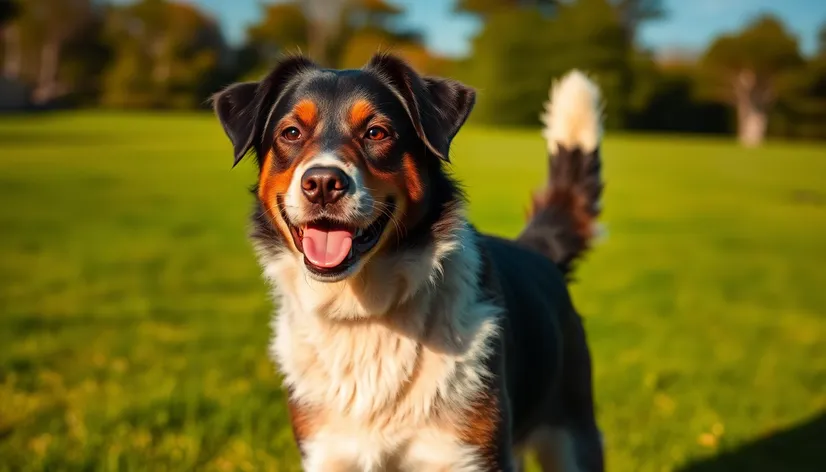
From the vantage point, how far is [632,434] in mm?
5234

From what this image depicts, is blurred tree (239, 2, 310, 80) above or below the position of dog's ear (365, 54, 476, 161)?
above

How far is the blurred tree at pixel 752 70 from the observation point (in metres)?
56.1

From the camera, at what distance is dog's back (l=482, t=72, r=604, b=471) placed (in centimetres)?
356

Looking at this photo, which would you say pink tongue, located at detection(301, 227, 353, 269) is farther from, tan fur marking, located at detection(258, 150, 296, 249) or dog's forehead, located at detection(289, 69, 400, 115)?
dog's forehead, located at detection(289, 69, 400, 115)

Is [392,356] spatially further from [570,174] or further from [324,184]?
[570,174]

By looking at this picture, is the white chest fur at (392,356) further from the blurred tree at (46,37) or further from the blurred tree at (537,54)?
the blurred tree at (46,37)

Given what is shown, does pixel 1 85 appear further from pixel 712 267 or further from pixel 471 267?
pixel 471 267

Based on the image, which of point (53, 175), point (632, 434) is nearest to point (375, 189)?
point (632, 434)

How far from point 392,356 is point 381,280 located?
0.30 m

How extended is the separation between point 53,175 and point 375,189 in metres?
20.8

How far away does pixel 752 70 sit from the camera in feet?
192

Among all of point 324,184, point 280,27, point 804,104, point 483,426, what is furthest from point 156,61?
point 483,426

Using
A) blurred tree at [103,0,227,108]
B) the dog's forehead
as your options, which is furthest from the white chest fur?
blurred tree at [103,0,227,108]

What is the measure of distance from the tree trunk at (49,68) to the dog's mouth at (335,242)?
7034 centimetres
